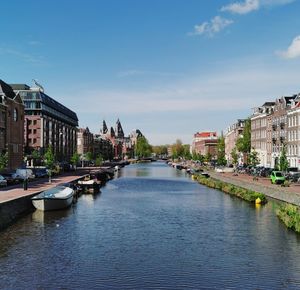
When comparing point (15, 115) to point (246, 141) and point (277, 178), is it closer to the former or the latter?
point (277, 178)

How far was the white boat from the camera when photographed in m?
50.0

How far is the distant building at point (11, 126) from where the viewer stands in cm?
9275

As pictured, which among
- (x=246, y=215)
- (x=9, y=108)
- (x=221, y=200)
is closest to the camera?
(x=246, y=215)

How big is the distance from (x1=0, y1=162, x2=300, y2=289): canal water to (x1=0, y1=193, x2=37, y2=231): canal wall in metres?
1.07

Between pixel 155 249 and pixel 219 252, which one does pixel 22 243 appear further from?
pixel 219 252

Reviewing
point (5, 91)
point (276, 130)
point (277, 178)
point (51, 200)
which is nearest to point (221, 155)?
point (276, 130)

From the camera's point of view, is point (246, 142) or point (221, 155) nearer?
point (246, 142)

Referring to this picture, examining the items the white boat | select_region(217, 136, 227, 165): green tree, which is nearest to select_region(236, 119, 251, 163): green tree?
select_region(217, 136, 227, 165): green tree

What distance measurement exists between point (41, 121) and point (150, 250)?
4453 inches

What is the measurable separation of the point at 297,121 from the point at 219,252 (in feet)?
237

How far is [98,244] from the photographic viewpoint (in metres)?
33.7

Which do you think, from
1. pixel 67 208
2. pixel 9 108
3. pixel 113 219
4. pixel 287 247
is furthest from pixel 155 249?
pixel 9 108

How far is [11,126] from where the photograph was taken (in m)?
98.7

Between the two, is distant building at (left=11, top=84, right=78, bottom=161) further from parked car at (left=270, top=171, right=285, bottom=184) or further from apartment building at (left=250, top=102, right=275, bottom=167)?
parked car at (left=270, top=171, right=285, bottom=184)
